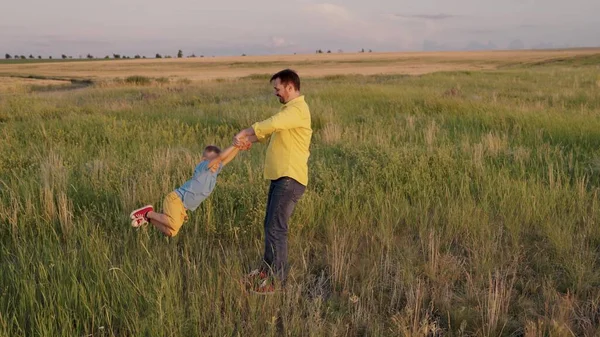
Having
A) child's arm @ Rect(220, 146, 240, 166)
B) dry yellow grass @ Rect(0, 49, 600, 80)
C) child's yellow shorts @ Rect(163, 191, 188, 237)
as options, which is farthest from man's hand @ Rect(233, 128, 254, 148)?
dry yellow grass @ Rect(0, 49, 600, 80)

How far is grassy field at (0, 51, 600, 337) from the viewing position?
2977 mm

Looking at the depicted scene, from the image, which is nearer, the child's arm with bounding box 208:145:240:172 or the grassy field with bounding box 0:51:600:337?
the grassy field with bounding box 0:51:600:337

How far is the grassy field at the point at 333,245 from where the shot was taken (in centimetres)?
298

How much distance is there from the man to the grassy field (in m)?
0.24

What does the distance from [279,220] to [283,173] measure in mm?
382

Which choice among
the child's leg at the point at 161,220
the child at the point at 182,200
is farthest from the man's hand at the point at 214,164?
the child's leg at the point at 161,220

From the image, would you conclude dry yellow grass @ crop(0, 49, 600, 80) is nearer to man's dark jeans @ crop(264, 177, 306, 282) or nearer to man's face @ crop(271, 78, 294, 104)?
man's face @ crop(271, 78, 294, 104)

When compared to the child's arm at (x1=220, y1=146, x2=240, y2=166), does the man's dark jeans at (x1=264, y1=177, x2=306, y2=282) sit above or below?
below

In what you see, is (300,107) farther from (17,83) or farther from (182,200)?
(17,83)

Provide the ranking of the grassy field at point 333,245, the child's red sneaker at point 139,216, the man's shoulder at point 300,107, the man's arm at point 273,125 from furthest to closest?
the child's red sneaker at point 139,216 < the man's shoulder at point 300,107 < the man's arm at point 273,125 < the grassy field at point 333,245

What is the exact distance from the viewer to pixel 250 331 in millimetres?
2904

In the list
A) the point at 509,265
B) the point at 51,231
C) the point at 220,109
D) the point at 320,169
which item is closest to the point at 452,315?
the point at 509,265

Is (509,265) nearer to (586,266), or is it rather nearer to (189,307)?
(586,266)

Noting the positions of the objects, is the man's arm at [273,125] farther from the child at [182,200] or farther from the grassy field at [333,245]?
the grassy field at [333,245]
